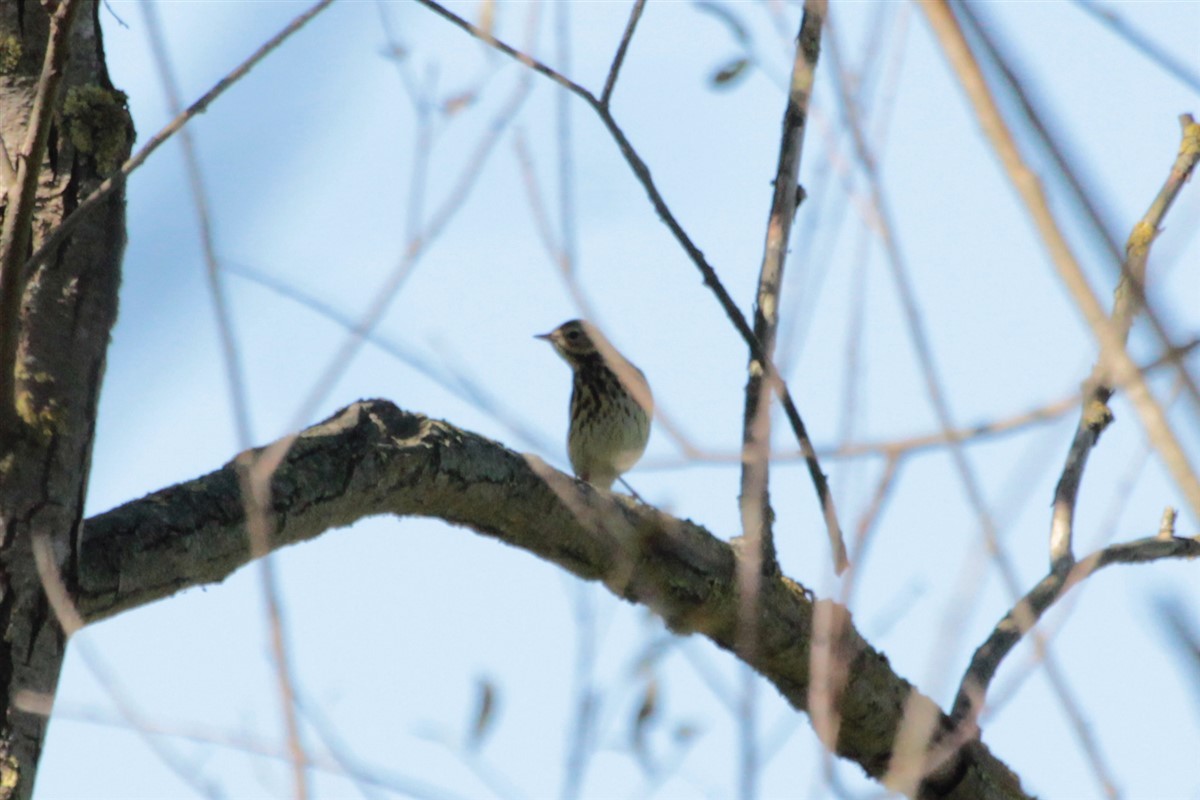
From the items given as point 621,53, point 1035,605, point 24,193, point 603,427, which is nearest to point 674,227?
point 621,53

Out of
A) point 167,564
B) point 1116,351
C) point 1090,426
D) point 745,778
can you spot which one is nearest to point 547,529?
point 167,564

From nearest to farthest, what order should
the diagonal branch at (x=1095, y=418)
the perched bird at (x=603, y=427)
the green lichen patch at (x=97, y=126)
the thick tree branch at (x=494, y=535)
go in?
the thick tree branch at (x=494, y=535) → the green lichen patch at (x=97, y=126) → the diagonal branch at (x=1095, y=418) → the perched bird at (x=603, y=427)

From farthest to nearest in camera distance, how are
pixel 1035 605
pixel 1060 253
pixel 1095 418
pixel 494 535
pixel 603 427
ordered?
pixel 603 427 → pixel 1095 418 → pixel 1035 605 → pixel 494 535 → pixel 1060 253

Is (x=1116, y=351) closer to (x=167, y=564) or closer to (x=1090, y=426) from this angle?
(x=167, y=564)

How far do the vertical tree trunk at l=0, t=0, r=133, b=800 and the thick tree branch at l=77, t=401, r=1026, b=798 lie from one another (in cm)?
15

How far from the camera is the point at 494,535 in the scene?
4.02 meters

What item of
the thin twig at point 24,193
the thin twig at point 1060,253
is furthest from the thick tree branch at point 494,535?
the thin twig at point 1060,253

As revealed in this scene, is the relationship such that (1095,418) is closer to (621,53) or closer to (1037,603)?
(1037,603)

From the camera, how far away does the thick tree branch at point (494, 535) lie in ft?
10.4

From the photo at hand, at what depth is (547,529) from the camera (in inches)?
157

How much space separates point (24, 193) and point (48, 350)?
21.7 inches

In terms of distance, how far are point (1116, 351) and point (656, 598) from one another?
3155mm

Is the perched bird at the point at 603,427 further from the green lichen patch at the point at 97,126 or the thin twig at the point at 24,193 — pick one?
the thin twig at the point at 24,193

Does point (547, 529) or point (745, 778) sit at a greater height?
point (547, 529)
